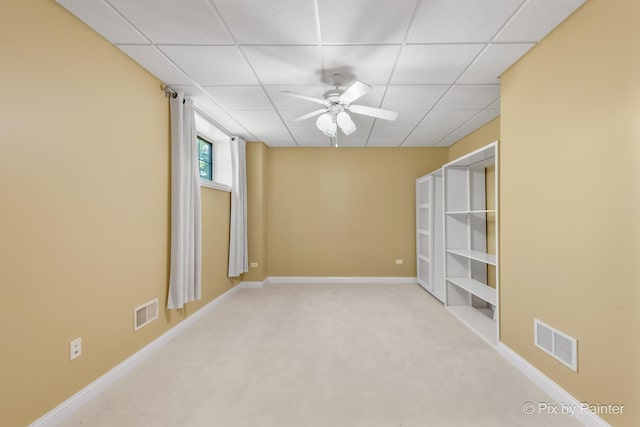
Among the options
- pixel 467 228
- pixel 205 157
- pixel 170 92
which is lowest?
pixel 467 228

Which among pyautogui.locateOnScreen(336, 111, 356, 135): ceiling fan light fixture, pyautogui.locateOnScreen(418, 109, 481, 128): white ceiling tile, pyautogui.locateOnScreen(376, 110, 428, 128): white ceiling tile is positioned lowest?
pyautogui.locateOnScreen(336, 111, 356, 135): ceiling fan light fixture

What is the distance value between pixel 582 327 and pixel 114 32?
146 inches

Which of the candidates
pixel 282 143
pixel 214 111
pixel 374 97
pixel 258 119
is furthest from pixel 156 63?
pixel 282 143

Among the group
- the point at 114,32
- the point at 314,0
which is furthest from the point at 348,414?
the point at 114,32

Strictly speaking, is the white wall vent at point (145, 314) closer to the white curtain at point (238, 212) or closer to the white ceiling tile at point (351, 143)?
the white curtain at point (238, 212)

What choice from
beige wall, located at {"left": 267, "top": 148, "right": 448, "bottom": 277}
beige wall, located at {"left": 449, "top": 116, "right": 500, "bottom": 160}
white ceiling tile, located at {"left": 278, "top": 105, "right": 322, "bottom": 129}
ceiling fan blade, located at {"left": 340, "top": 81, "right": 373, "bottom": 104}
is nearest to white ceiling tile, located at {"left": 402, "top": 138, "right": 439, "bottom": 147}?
beige wall, located at {"left": 267, "top": 148, "right": 448, "bottom": 277}

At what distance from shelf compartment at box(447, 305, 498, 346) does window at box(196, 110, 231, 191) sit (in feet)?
12.3

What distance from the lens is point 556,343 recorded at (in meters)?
1.87

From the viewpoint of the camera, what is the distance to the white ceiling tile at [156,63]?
2.12m

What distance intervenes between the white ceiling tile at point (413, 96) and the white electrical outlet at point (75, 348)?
3.30 meters

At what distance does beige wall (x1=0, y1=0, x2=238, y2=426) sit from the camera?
1.43 m

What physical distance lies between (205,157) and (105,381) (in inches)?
122

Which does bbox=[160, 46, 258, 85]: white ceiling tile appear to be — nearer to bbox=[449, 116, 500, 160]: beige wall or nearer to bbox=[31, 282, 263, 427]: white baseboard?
bbox=[31, 282, 263, 427]: white baseboard

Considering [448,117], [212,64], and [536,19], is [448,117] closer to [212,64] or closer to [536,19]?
[536,19]
